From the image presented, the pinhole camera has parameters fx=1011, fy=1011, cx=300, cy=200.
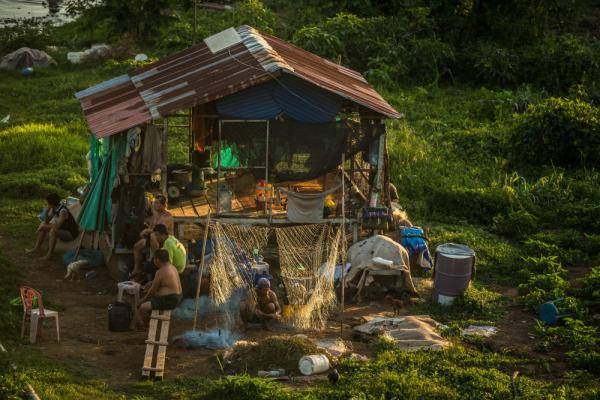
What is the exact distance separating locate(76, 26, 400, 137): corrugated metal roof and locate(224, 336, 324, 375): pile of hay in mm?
4551

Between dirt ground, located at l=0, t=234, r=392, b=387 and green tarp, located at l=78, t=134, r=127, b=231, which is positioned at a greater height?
green tarp, located at l=78, t=134, r=127, b=231

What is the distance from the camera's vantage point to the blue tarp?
15.7 m

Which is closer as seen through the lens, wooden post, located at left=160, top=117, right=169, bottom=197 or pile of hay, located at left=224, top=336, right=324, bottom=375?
pile of hay, located at left=224, top=336, right=324, bottom=375

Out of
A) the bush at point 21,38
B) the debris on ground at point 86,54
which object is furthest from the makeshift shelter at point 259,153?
the bush at point 21,38

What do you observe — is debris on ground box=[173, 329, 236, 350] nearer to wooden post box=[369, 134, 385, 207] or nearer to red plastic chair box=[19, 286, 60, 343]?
red plastic chair box=[19, 286, 60, 343]

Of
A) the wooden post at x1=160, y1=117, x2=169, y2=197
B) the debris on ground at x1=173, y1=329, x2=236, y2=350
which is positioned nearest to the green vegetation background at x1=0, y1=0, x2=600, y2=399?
the debris on ground at x1=173, y1=329, x2=236, y2=350

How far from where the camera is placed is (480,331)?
13945 mm

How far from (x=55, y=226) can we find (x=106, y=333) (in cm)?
353

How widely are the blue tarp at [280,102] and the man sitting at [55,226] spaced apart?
314 centimetres

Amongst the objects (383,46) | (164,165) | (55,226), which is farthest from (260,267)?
(383,46)

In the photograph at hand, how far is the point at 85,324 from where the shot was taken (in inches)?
536

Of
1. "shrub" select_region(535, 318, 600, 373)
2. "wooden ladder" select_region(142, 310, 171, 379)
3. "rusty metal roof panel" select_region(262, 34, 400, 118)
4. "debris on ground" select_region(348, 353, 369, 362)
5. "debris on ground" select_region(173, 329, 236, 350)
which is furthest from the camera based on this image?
"rusty metal roof panel" select_region(262, 34, 400, 118)

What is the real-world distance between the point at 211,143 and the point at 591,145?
28.9ft

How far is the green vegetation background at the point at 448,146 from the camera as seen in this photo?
12070mm
